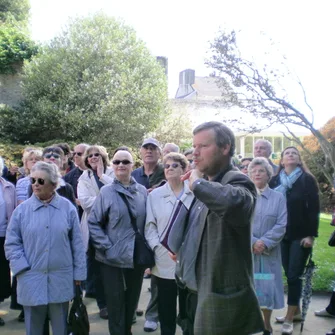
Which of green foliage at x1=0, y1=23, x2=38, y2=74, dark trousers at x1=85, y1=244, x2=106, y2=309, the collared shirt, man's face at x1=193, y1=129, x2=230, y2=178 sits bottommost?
dark trousers at x1=85, y1=244, x2=106, y2=309

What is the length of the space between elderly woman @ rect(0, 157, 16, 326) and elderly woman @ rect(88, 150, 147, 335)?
1485mm

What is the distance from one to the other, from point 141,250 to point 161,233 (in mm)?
282

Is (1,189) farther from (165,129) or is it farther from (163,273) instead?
(165,129)

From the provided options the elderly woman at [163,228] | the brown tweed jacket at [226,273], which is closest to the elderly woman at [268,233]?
the elderly woman at [163,228]

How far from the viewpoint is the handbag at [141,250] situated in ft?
14.8

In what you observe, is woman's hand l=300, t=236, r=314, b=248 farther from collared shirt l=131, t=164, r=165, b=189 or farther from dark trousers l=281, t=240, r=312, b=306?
collared shirt l=131, t=164, r=165, b=189

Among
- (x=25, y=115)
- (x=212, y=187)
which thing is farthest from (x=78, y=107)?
(x=212, y=187)

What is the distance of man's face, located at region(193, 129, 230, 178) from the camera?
105 inches

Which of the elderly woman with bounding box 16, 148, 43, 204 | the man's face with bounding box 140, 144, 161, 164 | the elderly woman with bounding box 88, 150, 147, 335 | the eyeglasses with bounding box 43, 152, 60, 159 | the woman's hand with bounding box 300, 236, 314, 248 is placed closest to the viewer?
the elderly woman with bounding box 88, 150, 147, 335

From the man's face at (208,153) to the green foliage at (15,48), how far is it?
2260 cm

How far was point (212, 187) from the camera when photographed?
2.44 metres

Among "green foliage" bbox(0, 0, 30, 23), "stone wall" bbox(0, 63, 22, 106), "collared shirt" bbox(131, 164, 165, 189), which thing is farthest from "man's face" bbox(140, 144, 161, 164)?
"green foliage" bbox(0, 0, 30, 23)

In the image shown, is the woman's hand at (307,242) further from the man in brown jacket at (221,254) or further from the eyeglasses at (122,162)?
the man in brown jacket at (221,254)

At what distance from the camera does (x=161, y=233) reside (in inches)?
181
